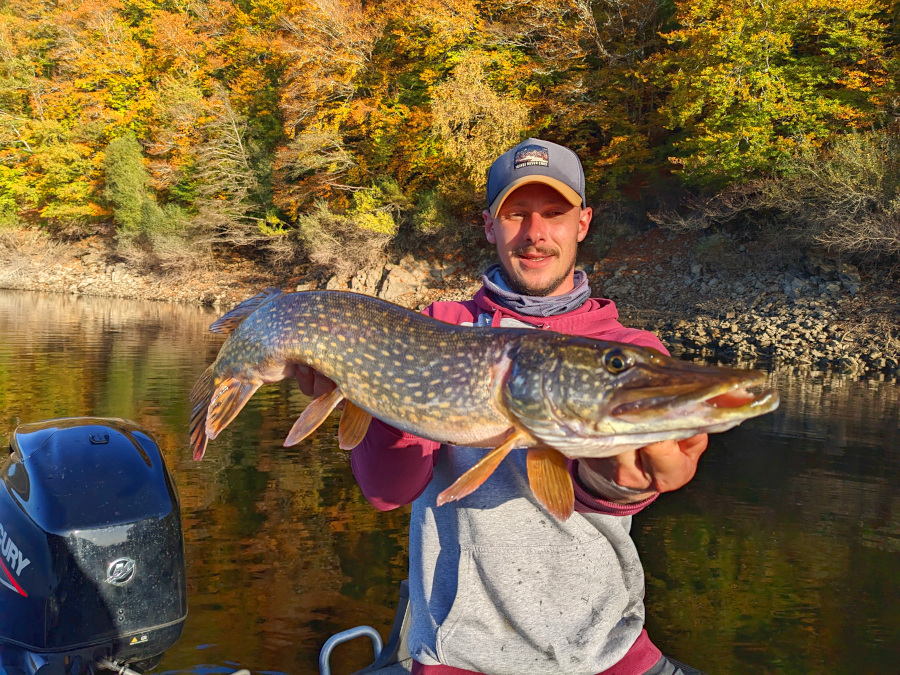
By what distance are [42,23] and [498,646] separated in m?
42.1

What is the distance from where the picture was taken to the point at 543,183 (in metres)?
2.64

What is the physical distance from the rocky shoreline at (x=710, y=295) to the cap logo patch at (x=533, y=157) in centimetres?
1270

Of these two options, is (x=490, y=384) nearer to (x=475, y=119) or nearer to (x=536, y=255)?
(x=536, y=255)

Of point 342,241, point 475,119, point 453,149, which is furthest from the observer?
point 342,241

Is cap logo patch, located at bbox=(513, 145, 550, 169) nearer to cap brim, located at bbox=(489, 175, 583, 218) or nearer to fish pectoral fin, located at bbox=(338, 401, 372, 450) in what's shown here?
cap brim, located at bbox=(489, 175, 583, 218)

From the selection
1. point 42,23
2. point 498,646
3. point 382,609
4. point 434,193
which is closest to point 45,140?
point 42,23

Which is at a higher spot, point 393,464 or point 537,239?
point 537,239

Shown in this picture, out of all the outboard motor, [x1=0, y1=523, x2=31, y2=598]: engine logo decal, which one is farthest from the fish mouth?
[x1=0, y1=523, x2=31, y2=598]: engine logo decal

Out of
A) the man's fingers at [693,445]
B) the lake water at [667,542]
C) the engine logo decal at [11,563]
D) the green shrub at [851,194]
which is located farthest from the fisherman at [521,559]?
the green shrub at [851,194]

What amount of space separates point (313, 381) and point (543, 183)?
3.57 ft

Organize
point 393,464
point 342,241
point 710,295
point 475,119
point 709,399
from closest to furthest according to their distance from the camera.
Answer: point 709,399
point 393,464
point 710,295
point 475,119
point 342,241

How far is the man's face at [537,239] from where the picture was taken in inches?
103

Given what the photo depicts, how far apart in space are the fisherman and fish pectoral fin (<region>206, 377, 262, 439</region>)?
1.27 feet

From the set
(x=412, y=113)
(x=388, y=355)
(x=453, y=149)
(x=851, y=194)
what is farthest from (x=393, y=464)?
(x=412, y=113)
